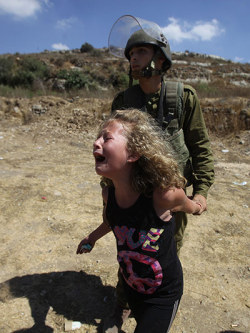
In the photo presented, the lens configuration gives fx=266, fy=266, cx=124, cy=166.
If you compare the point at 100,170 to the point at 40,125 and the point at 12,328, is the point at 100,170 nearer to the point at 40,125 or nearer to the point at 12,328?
the point at 12,328

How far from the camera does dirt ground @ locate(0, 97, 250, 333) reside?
193cm

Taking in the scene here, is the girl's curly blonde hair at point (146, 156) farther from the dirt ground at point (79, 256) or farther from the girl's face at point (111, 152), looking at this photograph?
the dirt ground at point (79, 256)

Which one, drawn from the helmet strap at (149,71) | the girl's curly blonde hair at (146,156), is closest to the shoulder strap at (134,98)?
the helmet strap at (149,71)

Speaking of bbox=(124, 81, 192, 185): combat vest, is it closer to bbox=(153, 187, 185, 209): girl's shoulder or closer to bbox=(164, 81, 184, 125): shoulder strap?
bbox=(164, 81, 184, 125): shoulder strap

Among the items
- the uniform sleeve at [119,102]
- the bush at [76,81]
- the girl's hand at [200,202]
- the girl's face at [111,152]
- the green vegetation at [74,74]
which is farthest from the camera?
the green vegetation at [74,74]

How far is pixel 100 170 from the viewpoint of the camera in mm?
1123

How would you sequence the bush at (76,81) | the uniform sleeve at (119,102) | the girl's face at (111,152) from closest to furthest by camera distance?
1. the girl's face at (111,152)
2. the uniform sleeve at (119,102)
3. the bush at (76,81)

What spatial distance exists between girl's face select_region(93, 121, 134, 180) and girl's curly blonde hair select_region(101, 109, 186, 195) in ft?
0.10

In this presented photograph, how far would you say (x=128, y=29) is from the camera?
1.82 meters

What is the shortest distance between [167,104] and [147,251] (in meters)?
0.86

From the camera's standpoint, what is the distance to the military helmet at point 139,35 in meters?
1.57

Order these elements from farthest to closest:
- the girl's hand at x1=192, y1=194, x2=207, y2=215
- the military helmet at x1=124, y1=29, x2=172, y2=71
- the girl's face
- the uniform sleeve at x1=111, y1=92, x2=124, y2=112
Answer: the uniform sleeve at x1=111, y1=92, x2=124, y2=112
the military helmet at x1=124, y1=29, x2=172, y2=71
the girl's hand at x1=192, y1=194, x2=207, y2=215
the girl's face

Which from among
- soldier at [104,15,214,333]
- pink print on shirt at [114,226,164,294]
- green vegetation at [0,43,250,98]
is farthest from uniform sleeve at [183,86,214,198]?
green vegetation at [0,43,250,98]

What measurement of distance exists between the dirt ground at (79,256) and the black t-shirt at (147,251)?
2.69 ft
